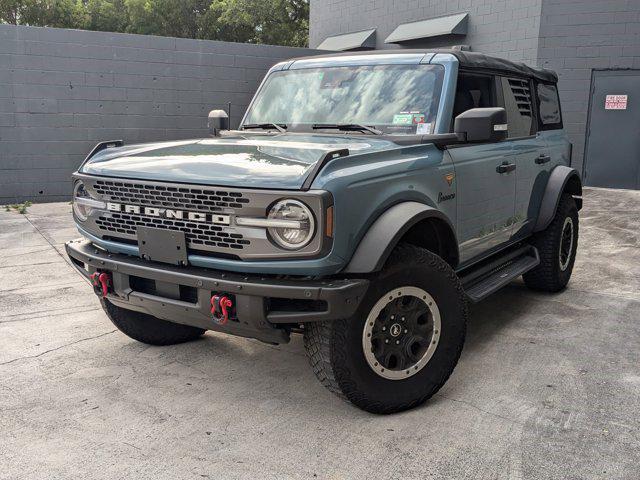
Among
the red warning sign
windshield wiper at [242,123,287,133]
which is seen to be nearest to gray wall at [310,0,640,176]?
the red warning sign

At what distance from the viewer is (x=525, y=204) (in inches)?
185

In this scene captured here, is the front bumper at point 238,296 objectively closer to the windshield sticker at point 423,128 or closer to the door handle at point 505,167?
the windshield sticker at point 423,128

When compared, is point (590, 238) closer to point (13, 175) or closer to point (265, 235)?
point (265, 235)

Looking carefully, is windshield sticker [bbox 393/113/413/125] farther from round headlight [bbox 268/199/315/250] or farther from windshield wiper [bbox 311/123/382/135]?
round headlight [bbox 268/199/315/250]

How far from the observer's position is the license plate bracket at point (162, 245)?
117 inches

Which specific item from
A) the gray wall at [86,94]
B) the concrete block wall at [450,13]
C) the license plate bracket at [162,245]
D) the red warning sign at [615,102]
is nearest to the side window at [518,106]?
the license plate bracket at [162,245]

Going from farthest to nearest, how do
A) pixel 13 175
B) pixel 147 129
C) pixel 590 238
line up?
pixel 147 129
pixel 13 175
pixel 590 238

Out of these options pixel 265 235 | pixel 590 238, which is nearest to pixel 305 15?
pixel 590 238

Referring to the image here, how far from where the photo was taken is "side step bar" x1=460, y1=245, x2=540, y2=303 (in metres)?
3.96

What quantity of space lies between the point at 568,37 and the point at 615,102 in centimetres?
154

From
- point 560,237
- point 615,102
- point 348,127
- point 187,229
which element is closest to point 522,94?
point 560,237

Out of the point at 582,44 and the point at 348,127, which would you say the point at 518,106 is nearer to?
the point at 348,127

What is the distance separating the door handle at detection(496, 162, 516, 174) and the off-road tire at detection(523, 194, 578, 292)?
1.01 m

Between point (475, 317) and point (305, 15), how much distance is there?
24400mm
